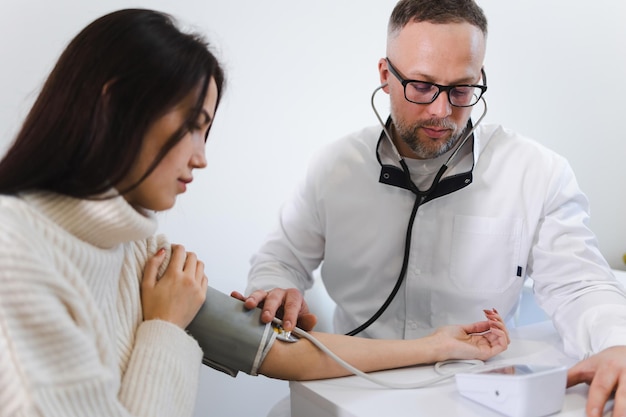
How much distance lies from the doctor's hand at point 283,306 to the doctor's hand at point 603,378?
0.46 metres

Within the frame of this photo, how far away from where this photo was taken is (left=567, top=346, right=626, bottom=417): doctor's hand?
0.94m

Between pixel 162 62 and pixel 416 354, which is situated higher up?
pixel 162 62

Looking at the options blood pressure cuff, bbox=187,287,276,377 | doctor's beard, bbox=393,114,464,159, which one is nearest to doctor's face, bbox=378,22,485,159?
doctor's beard, bbox=393,114,464,159

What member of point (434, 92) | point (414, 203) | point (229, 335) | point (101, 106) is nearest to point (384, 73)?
point (434, 92)

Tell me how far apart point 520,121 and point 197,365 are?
6.01ft

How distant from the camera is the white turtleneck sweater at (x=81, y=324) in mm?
657

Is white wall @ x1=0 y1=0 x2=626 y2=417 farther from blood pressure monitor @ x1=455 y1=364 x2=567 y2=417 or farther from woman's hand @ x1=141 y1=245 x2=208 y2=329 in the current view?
A: blood pressure monitor @ x1=455 y1=364 x2=567 y2=417

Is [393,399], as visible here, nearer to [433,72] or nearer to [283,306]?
[283,306]

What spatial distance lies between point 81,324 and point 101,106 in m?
0.26

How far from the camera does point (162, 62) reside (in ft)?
2.69

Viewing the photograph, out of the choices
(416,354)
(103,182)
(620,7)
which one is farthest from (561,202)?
(620,7)

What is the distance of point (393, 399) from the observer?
1.01 metres

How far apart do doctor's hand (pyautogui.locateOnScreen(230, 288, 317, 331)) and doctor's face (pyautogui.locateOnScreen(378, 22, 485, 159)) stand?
50cm

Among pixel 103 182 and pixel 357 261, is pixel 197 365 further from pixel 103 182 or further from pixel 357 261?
pixel 357 261
